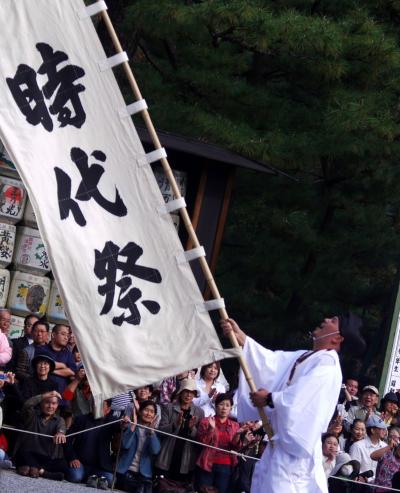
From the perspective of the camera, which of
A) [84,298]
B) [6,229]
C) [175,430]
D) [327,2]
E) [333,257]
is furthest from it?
[333,257]

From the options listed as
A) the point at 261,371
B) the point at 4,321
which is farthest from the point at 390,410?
the point at 261,371

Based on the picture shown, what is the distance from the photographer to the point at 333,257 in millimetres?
18219

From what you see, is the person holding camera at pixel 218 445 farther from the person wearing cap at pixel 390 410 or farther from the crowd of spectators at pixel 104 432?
the person wearing cap at pixel 390 410

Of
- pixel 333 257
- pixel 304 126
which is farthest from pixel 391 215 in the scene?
pixel 304 126

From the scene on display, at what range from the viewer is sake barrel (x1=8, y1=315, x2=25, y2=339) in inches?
464

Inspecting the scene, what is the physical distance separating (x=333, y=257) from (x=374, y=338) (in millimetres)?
1509

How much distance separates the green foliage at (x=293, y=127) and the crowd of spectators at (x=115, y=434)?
14.8 ft

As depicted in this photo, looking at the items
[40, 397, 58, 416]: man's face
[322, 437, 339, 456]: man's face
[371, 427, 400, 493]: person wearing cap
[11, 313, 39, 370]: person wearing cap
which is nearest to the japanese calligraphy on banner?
[40, 397, 58, 416]: man's face

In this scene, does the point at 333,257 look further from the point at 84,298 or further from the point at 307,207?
the point at 84,298

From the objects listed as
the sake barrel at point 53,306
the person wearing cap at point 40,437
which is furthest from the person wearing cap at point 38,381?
the sake barrel at point 53,306

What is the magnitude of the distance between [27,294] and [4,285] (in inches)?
10.6

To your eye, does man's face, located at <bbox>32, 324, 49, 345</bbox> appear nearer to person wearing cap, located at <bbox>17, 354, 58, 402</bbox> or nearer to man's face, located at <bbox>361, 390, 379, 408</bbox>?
person wearing cap, located at <bbox>17, 354, 58, 402</bbox>

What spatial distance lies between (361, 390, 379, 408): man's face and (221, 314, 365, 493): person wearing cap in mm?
5755

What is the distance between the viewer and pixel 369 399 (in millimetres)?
11891
